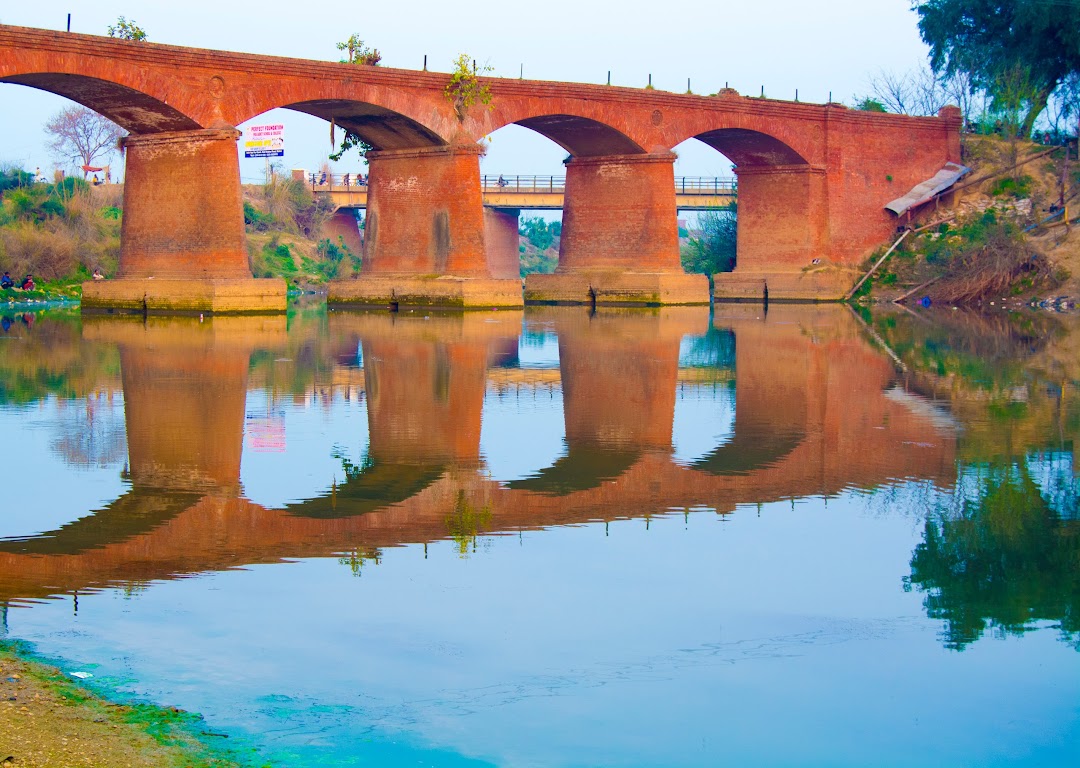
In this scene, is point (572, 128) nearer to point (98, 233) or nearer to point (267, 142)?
point (98, 233)

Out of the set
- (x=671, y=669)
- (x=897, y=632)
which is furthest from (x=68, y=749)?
(x=897, y=632)

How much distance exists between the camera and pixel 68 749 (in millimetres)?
4105

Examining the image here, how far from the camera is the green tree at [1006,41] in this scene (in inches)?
1580

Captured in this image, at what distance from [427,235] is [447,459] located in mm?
23069

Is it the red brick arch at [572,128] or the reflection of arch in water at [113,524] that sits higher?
the red brick arch at [572,128]

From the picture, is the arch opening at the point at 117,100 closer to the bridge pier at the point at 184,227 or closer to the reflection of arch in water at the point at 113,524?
the bridge pier at the point at 184,227

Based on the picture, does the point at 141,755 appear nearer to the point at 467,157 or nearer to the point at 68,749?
the point at 68,749

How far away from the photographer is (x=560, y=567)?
265 inches

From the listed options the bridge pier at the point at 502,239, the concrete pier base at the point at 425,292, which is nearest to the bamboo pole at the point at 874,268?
the concrete pier base at the point at 425,292

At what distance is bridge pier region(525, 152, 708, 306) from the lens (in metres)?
36.5

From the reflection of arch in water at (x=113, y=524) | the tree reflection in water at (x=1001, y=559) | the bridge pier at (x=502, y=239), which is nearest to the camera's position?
the tree reflection in water at (x=1001, y=559)

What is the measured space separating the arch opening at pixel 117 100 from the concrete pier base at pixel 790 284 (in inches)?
809

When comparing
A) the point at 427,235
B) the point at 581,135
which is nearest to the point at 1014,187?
the point at 581,135

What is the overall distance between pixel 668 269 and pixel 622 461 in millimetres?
27620
